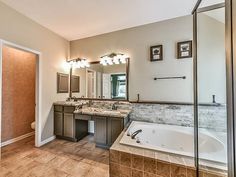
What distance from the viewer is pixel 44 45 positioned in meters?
2.95

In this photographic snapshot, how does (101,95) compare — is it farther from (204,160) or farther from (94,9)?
(204,160)

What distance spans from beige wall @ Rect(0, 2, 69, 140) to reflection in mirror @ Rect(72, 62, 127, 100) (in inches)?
22.8

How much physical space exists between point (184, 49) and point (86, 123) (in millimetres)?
2961

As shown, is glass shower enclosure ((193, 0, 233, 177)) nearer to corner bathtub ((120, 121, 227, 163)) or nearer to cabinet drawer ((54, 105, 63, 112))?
corner bathtub ((120, 121, 227, 163))

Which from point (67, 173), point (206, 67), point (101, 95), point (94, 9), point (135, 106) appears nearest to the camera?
point (206, 67)

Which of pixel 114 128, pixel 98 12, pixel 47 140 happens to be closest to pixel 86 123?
pixel 47 140

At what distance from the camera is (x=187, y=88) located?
2545 millimetres

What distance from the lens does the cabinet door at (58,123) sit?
316cm

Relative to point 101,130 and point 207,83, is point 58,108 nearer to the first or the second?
point 101,130

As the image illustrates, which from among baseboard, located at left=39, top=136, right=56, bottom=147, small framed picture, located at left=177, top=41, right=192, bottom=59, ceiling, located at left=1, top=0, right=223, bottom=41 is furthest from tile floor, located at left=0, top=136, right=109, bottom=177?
ceiling, located at left=1, top=0, right=223, bottom=41

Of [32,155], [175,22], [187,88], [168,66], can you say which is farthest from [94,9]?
[32,155]

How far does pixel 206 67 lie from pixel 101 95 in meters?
2.33

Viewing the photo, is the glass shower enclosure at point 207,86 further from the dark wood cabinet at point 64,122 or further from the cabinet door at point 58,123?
the cabinet door at point 58,123

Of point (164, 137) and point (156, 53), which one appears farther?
point (156, 53)
